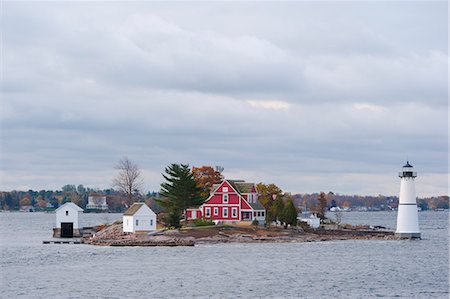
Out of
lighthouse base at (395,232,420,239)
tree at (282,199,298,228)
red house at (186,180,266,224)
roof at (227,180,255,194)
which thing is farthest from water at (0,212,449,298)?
roof at (227,180,255,194)

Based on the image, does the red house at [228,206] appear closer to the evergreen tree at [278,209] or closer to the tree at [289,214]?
the evergreen tree at [278,209]

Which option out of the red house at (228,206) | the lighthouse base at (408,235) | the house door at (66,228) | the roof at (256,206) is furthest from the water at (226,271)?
the house door at (66,228)

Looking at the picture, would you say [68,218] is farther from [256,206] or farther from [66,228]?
[256,206]

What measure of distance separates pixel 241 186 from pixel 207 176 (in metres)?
12.7

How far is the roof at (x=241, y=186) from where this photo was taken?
101m

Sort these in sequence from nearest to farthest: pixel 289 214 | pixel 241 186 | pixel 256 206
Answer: pixel 289 214, pixel 256 206, pixel 241 186

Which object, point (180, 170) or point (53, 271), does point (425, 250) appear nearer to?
point (180, 170)

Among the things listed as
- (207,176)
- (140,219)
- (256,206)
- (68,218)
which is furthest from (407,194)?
(68,218)

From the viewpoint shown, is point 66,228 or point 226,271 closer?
point 226,271

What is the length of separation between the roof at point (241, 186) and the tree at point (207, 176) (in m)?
9.56

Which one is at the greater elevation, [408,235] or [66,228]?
[66,228]

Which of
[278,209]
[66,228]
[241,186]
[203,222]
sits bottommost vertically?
[66,228]

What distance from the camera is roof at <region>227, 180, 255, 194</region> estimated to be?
101 m

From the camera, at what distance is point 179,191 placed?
322 ft
